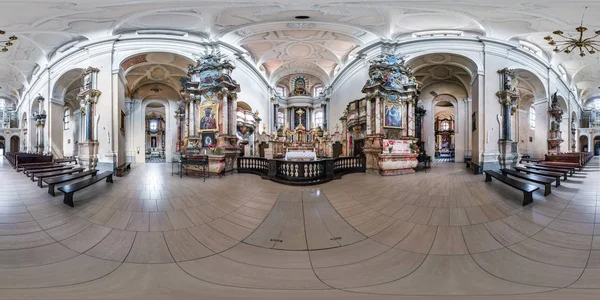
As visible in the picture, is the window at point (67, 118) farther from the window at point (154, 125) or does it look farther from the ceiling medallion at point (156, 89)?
the window at point (154, 125)

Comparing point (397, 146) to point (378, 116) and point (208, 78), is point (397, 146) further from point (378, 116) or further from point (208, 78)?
point (208, 78)

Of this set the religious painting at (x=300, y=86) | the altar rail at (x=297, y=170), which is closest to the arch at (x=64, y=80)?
the altar rail at (x=297, y=170)

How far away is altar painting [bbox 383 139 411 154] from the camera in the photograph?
9.32m

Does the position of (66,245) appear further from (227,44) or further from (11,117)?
(11,117)

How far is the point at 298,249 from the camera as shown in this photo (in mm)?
2432

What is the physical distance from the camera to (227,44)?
11.4 m

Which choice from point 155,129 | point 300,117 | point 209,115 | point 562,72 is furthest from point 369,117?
point 155,129

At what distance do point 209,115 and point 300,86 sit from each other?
13.6 m

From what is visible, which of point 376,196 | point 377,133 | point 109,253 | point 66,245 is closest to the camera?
point 109,253

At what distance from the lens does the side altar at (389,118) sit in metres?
9.47

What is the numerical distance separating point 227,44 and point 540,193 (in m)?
12.1

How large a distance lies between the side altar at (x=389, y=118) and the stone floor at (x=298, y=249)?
5.23m

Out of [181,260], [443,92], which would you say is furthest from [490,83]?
[181,260]

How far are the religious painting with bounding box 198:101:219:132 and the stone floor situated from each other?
544 centimetres
